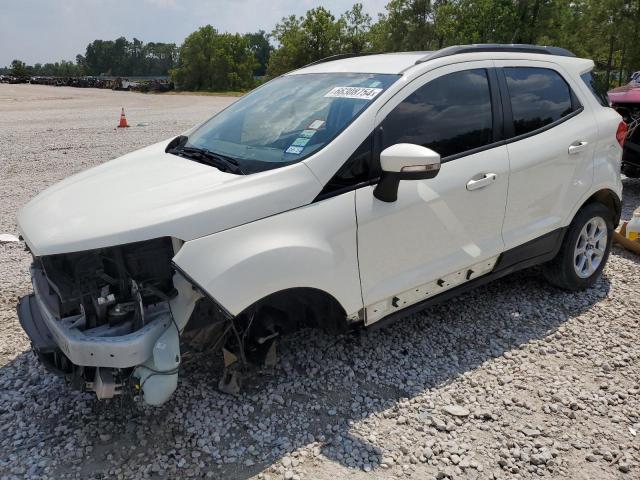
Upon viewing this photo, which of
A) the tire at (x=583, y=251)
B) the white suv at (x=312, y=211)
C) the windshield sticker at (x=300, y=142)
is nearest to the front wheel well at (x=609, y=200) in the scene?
the tire at (x=583, y=251)

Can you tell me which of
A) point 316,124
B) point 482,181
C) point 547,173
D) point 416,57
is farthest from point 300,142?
point 547,173

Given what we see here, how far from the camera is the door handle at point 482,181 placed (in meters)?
3.38

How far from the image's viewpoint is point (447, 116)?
3.39 metres

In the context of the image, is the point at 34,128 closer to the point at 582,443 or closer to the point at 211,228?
the point at 211,228

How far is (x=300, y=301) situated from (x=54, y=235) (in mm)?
1258

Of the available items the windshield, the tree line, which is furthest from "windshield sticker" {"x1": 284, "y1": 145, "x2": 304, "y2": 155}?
the tree line

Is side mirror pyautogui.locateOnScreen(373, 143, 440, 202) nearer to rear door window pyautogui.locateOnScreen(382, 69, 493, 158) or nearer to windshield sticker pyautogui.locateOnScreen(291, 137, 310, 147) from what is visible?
rear door window pyautogui.locateOnScreen(382, 69, 493, 158)

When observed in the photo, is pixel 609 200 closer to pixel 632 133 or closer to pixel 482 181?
pixel 482 181

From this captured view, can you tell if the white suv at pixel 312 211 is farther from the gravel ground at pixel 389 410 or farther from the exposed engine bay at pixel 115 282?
the gravel ground at pixel 389 410

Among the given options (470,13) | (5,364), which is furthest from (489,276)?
(470,13)

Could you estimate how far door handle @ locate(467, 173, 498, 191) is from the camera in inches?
133

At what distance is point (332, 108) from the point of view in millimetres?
3219

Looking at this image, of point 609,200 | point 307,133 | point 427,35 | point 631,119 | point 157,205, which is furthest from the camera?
point 427,35

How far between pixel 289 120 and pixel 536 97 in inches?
72.3
